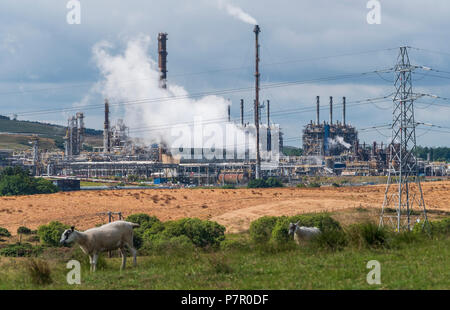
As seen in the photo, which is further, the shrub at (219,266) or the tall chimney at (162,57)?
the tall chimney at (162,57)

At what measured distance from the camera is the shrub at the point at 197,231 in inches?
1465

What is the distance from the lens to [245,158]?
14238 centimetres

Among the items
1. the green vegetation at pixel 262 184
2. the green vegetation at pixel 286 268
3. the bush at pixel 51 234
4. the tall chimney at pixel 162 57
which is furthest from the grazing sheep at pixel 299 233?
the tall chimney at pixel 162 57

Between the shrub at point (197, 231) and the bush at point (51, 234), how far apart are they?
7223 millimetres

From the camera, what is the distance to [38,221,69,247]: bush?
39469mm

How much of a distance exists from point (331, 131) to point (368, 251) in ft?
442

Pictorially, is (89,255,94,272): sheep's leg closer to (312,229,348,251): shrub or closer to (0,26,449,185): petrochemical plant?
(312,229,348,251): shrub

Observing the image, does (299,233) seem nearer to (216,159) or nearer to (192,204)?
(192,204)

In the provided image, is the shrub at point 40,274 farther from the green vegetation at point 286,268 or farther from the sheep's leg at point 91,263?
the sheep's leg at point 91,263

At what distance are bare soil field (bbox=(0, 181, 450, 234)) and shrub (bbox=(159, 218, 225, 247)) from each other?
10050 millimetres

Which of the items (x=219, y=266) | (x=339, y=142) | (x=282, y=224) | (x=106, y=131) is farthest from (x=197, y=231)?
(x=339, y=142)

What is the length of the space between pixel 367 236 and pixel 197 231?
19.7 metres

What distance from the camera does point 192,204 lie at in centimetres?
6631

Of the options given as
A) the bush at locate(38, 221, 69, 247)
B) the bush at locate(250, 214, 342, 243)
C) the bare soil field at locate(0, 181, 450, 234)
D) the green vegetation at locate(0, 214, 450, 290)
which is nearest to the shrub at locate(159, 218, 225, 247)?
the bush at locate(250, 214, 342, 243)
